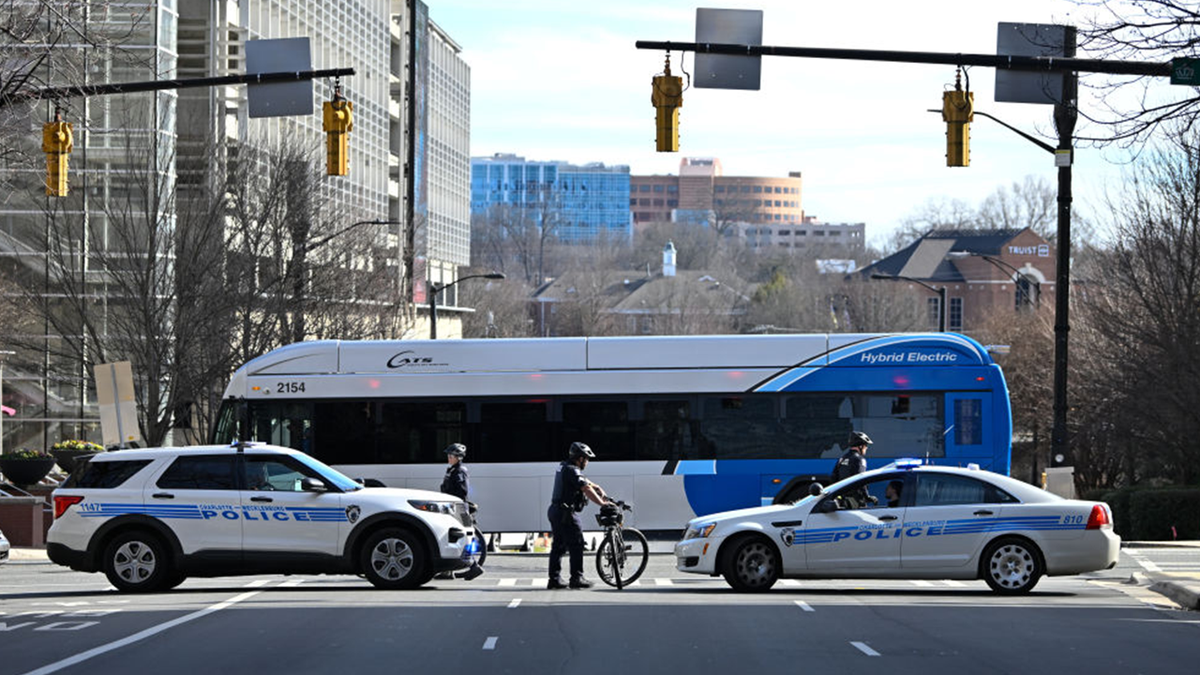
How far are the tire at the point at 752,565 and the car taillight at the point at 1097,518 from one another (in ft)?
11.5

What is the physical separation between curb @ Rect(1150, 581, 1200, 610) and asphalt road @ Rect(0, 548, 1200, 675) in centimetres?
18

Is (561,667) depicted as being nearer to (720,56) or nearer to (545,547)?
(720,56)

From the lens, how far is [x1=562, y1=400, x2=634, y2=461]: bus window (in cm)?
2566

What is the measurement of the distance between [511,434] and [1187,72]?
1298 centimetres

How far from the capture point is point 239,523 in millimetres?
18328

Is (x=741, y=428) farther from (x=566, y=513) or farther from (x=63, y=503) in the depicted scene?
(x=63, y=503)

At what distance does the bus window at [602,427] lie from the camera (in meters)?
25.7

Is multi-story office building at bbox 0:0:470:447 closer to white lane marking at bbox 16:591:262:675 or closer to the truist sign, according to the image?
white lane marking at bbox 16:591:262:675

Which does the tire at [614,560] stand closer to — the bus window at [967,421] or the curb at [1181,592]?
the curb at [1181,592]

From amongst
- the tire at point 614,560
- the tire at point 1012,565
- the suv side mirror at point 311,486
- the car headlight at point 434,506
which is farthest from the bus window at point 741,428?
the suv side mirror at point 311,486

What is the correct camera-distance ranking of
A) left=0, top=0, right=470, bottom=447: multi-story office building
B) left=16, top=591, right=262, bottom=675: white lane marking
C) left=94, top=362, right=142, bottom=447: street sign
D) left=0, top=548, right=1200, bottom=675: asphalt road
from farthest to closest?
left=0, top=0, right=470, bottom=447: multi-story office building < left=94, top=362, right=142, bottom=447: street sign < left=0, top=548, right=1200, bottom=675: asphalt road < left=16, top=591, right=262, bottom=675: white lane marking

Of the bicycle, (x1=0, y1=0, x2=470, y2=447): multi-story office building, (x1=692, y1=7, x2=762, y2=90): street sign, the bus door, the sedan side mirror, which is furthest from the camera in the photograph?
(x1=0, y1=0, x2=470, y2=447): multi-story office building

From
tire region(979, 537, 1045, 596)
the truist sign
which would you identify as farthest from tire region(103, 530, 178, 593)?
the truist sign

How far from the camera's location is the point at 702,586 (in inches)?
779
